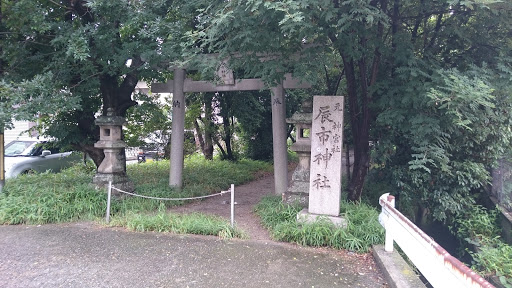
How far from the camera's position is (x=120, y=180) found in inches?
321

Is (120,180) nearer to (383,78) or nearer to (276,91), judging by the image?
→ (276,91)

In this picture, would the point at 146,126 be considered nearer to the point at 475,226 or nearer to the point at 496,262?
the point at 475,226

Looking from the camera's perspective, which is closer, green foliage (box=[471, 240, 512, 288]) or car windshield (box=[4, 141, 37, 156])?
green foliage (box=[471, 240, 512, 288])

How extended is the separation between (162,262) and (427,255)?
327cm

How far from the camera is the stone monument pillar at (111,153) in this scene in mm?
7961

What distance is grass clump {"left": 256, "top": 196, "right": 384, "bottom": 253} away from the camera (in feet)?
17.7

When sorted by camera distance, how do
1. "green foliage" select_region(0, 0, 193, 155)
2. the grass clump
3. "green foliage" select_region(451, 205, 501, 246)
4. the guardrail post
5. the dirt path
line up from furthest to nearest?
"green foliage" select_region(451, 205, 501, 246) → "green foliage" select_region(0, 0, 193, 155) → the dirt path → the grass clump → the guardrail post

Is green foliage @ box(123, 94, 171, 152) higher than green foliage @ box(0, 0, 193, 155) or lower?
lower

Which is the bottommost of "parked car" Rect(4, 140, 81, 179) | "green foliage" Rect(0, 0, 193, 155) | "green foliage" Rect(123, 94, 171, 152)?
"parked car" Rect(4, 140, 81, 179)

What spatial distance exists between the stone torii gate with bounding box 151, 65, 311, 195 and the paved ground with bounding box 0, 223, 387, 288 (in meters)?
3.18

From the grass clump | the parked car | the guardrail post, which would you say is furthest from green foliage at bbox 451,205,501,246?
the parked car

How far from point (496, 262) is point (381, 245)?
89.4 inches

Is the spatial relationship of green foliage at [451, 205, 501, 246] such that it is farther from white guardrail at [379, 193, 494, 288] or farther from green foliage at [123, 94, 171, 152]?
green foliage at [123, 94, 171, 152]

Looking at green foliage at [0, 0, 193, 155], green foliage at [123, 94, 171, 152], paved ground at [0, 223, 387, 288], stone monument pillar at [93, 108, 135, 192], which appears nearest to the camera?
paved ground at [0, 223, 387, 288]
